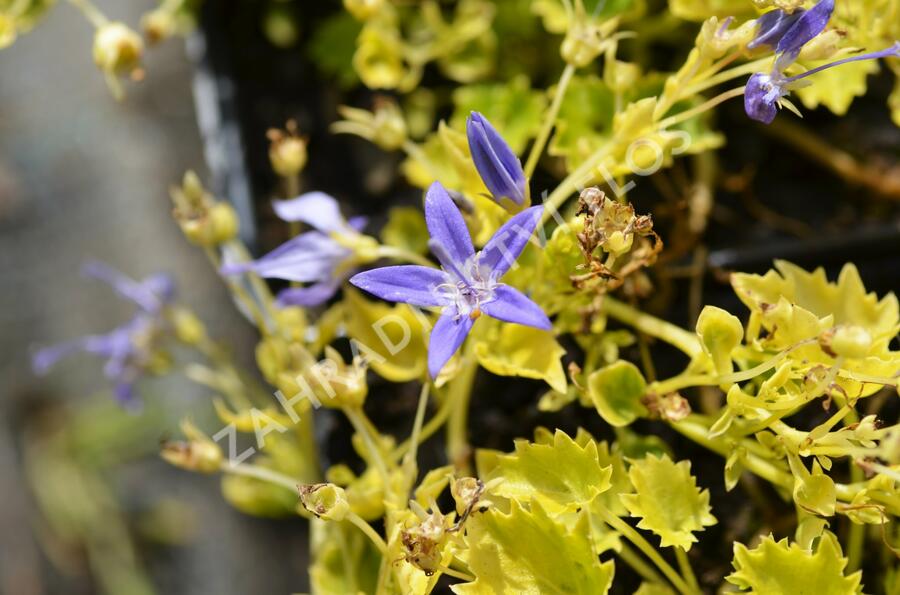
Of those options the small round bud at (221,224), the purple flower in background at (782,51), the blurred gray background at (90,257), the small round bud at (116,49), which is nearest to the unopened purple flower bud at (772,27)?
the purple flower in background at (782,51)

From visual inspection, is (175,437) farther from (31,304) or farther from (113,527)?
(31,304)

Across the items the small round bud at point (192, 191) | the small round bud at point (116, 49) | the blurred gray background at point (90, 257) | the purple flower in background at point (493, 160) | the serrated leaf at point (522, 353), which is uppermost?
the small round bud at point (116, 49)

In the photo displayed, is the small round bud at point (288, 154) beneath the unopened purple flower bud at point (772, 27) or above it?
beneath

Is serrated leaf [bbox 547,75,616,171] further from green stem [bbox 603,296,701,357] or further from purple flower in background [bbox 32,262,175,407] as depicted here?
purple flower in background [bbox 32,262,175,407]

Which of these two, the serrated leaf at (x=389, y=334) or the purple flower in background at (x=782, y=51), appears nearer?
the purple flower in background at (x=782, y=51)

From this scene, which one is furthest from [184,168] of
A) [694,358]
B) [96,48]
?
[694,358]

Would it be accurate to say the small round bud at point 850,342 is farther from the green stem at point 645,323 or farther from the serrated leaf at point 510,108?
the serrated leaf at point 510,108

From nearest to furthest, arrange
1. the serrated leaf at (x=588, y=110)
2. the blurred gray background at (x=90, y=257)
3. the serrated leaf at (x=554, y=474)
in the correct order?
the serrated leaf at (x=554, y=474)
the serrated leaf at (x=588, y=110)
the blurred gray background at (x=90, y=257)
